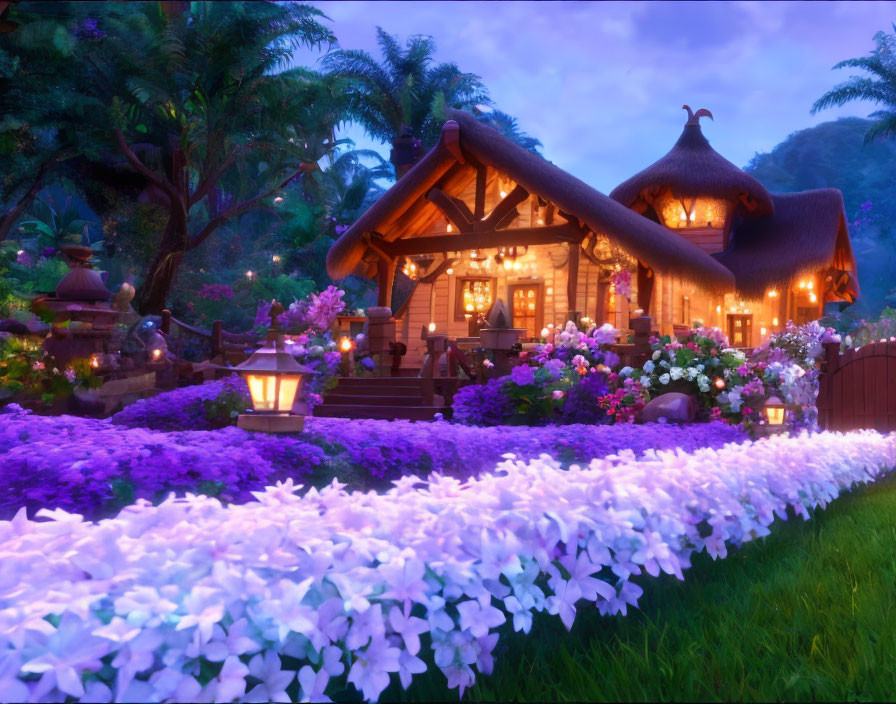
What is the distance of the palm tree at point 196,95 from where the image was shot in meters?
24.2

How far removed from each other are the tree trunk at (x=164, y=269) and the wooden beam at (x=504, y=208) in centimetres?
1251

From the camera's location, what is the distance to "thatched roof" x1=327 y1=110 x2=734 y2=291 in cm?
1402

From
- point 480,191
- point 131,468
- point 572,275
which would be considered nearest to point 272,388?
point 131,468

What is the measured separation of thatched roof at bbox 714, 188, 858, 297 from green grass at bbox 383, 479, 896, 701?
1696cm

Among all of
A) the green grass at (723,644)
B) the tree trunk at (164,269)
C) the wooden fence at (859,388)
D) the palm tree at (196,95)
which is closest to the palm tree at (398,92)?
the palm tree at (196,95)

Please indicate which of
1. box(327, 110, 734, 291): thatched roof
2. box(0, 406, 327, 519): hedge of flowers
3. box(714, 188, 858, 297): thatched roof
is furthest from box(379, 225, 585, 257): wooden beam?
box(0, 406, 327, 519): hedge of flowers

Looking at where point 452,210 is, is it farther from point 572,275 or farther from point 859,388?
point 859,388

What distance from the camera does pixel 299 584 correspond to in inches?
81.9

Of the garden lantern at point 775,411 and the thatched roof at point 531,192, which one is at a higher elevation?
the thatched roof at point 531,192

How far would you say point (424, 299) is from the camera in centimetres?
2058

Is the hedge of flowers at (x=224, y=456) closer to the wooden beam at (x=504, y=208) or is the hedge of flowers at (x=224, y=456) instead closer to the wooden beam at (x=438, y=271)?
the wooden beam at (x=504, y=208)

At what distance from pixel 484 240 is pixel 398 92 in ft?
54.2

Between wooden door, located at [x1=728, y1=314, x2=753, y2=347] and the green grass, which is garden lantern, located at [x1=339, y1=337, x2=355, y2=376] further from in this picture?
wooden door, located at [x1=728, y1=314, x2=753, y2=347]

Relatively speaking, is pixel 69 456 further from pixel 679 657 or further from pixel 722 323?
pixel 722 323
